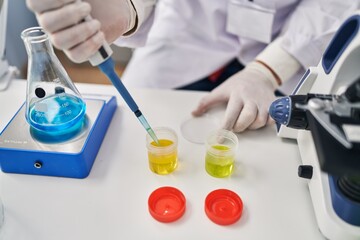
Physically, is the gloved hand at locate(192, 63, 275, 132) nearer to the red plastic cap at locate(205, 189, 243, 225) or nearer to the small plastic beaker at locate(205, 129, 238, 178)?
the small plastic beaker at locate(205, 129, 238, 178)

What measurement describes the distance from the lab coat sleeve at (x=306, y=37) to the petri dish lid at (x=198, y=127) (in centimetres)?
26

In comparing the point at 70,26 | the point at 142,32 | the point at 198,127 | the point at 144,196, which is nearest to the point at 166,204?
the point at 144,196

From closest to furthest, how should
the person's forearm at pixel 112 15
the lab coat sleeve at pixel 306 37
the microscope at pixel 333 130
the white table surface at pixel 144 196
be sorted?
the microscope at pixel 333 130 < the white table surface at pixel 144 196 < the person's forearm at pixel 112 15 < the lab coat sleeve at pixel 306 37

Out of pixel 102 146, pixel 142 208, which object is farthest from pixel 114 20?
pixel 142 208

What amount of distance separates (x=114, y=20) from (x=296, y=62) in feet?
1.71

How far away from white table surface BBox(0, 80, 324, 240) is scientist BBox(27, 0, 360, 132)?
106 millimetres

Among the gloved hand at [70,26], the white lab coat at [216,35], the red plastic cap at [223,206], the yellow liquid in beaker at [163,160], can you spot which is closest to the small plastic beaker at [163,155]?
the yellow liquid in beaker at [163,160]

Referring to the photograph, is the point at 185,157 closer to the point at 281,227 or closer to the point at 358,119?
the point at 281,227

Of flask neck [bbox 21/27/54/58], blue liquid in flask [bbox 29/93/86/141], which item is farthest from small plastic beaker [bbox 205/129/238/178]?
flask neck [bbox 21/27/54/58]

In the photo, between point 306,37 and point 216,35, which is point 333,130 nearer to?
point 306,37

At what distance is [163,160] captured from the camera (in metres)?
0.67

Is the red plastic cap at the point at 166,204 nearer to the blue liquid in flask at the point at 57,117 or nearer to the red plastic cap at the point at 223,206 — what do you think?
the red plastic cap at the point at 223,206

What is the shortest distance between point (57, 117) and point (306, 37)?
2.22ft

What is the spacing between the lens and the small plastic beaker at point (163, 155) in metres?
0.66
